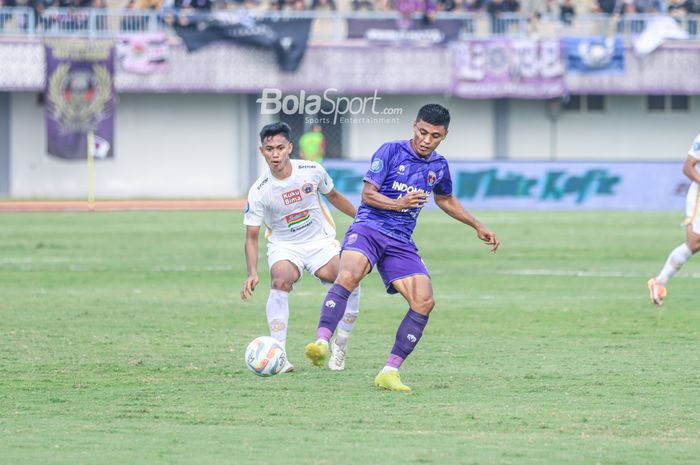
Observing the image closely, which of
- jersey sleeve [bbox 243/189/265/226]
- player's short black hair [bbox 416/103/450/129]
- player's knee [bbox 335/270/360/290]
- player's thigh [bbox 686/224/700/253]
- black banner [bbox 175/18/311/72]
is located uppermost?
black banner [bbox 175/18/311/72]

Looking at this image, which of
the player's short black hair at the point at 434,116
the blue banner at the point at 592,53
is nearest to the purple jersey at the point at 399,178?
the player's short black hair at the point at 434,116

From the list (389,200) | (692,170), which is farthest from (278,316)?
(692,170)

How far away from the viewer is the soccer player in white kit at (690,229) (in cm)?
1383

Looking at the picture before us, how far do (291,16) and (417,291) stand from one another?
32344 mm

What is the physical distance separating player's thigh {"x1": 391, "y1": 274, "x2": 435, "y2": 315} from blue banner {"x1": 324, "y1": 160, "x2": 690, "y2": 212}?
78.8ft

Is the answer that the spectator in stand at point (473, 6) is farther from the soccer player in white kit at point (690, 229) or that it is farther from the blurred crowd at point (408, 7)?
the soccer player in white kit at point (690, 229)

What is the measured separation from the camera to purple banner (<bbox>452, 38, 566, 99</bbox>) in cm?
4150

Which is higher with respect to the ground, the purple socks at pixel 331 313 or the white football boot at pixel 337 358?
the purple socks at pixel 331 313

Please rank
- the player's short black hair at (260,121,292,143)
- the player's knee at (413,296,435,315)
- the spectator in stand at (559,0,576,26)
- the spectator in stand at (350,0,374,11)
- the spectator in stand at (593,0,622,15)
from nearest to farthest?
1. the player's knee at (413,296,435,315)
2. the player's short black hair at (260,121,292,143)
3. the spectator in stand at (559,0,576,26)
4. the spectator in stand at (350,0,374,11)
5. the spectator in stand at (593,0,622,15)

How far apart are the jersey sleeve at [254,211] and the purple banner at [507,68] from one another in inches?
1251

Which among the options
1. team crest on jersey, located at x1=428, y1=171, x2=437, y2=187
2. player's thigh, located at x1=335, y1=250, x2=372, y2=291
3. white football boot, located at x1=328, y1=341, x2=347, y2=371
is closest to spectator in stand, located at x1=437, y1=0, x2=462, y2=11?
white football boot, located at x1=328, y1=341, x2=347, y2=371

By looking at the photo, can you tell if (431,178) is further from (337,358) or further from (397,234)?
(337,358)

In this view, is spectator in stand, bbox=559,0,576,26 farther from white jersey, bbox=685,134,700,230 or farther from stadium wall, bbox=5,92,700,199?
white jersey, bbox=685,134,700,230

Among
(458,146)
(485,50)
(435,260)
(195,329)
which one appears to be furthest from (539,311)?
(458,146)
